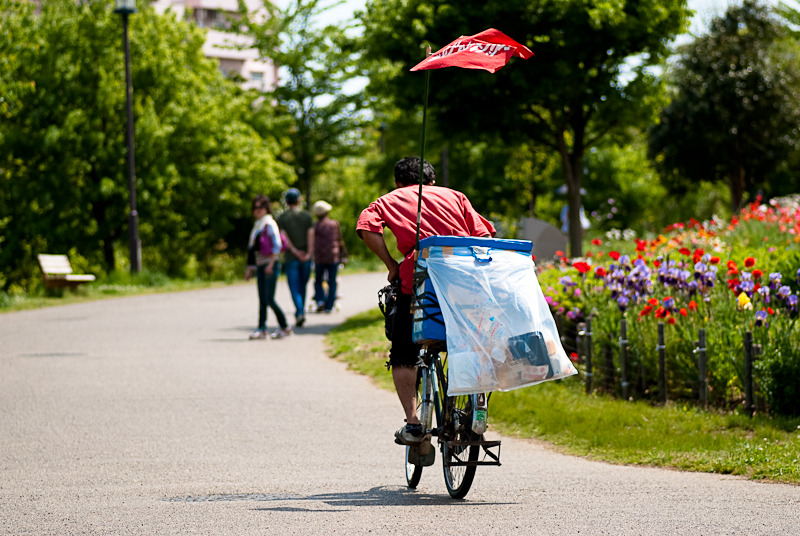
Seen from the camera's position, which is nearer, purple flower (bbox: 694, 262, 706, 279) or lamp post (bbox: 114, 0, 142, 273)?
purple flower (bbox: 694, 262, 706, 279)

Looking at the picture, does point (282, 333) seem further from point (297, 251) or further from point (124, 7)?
point (124, 7)

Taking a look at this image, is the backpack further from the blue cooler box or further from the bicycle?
the blue cooler box

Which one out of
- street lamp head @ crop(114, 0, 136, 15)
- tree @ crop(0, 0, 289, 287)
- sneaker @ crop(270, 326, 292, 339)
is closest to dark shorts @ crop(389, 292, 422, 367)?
sneaker @ crop(270, 326, 292, 339)

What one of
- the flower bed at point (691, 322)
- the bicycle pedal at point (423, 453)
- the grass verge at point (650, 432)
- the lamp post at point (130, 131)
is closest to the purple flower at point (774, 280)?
the flower bed at point (691, 322)

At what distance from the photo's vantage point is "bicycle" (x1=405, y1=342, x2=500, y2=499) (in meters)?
5.23

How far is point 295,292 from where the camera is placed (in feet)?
50.2

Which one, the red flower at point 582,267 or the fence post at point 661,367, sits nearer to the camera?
the fence post at point 661,367

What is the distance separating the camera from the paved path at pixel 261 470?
4688 mm

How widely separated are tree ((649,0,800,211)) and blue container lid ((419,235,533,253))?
27.1m

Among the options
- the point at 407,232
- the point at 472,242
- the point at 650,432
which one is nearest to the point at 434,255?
the point at 472,242

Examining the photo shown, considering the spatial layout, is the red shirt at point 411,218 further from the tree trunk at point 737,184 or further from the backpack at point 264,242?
the tree trunk at point 737,184

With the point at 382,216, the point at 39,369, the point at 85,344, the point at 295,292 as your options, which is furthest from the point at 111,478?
the point at 295,292

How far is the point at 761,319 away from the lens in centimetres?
814

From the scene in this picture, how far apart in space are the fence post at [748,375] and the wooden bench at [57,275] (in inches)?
666
